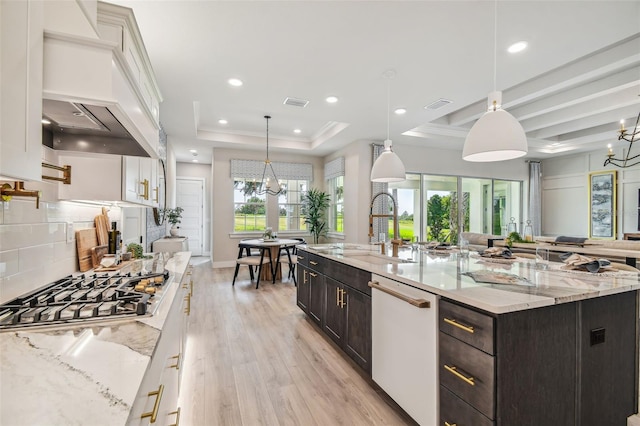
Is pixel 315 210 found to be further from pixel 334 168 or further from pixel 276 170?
pixel 276 170

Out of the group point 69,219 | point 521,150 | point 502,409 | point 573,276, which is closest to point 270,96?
point 69,219

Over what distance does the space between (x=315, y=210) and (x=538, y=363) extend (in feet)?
19.5

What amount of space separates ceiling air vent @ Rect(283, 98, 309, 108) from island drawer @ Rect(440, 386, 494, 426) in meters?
3.81

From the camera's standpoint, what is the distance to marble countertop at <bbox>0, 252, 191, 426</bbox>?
1.89ft

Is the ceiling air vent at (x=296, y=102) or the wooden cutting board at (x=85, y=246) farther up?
the ceiling air vent at (x=296, y=102)

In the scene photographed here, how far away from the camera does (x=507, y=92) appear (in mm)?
4250

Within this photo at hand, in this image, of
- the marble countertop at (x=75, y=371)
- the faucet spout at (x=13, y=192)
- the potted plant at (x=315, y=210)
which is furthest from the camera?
the potted plant at (x=315, y=210)

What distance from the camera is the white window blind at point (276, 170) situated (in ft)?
22.4

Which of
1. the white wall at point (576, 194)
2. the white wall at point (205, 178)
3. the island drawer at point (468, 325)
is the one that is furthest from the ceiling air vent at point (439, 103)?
the white wall at point (205, 178)

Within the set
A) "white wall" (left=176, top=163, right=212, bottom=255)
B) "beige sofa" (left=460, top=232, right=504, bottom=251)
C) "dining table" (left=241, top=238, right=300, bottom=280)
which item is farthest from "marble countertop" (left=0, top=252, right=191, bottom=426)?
"white wall" (left=176, top=163, right=212, bottom=255)

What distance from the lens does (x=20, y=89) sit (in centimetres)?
79

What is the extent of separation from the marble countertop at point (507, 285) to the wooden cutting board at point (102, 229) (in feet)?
6.33

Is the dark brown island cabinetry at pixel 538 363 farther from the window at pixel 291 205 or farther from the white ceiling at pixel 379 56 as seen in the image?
the window at pixel 291 205

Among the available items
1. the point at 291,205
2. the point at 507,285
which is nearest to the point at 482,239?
the point at 507,285
